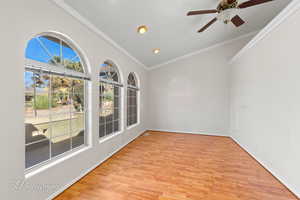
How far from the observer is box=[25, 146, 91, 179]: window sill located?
1.47m

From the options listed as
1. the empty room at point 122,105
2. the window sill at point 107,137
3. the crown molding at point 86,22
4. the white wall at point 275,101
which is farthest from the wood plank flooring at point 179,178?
the crown molding at point 86,22

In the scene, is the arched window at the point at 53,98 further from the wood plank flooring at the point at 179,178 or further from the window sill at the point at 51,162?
the wood plank flooring at the point at 179,178

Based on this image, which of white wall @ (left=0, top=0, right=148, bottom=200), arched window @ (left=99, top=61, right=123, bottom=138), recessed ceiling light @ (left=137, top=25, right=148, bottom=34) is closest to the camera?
white wall @ (left=0, top=0, right=148, bottom=200)

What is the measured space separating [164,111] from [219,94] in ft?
6.57

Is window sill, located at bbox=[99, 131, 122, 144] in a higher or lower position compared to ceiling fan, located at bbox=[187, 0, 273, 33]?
lower

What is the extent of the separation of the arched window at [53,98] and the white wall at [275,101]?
3100 mm

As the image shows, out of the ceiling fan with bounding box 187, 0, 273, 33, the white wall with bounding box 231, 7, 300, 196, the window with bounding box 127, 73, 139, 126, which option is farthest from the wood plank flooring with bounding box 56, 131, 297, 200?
the ceiling fan with bounding box 187, 0, 273, 33

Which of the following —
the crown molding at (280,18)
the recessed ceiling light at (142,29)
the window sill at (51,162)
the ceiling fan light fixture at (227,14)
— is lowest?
the window sill at (51,162)

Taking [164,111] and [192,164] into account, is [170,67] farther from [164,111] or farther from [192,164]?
[192,164]

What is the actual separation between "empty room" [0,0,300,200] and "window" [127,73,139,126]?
1.99ft

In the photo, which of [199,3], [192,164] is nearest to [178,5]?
[199,3]

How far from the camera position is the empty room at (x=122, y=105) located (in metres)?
1.40

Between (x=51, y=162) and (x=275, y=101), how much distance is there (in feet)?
11.5

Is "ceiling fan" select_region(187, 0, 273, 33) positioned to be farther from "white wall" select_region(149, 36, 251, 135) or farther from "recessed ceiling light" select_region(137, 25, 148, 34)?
"white wall" select_region(149, 36, 251, 135)
